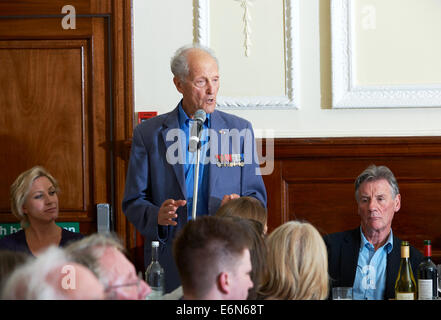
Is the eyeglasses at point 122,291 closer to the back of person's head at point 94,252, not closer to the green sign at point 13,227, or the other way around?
the back of person's head at point 94,252

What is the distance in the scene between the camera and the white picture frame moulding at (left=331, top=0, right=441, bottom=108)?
13.4ft

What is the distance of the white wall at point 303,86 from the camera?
411 cm

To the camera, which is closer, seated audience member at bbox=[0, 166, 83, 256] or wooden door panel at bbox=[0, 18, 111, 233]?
seated audience member at bbox=[0, 166, 83, 256]

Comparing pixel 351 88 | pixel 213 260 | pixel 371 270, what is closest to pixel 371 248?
pixel 371 270

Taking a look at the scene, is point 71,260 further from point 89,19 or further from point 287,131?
point 89,19

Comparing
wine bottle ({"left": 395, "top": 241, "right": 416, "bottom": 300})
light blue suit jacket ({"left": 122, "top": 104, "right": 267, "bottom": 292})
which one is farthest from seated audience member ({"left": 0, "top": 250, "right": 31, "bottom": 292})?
wine bottle ({"left": 395, "top": 241, "right": 416, "bottom": 300})

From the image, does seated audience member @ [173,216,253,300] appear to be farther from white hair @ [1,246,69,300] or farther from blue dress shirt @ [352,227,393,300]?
blue dress shirt @ [352,227,393,300]

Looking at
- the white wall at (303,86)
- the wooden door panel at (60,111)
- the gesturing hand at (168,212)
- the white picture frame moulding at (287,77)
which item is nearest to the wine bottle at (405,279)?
Answer: the gesturing hand at (168,212)

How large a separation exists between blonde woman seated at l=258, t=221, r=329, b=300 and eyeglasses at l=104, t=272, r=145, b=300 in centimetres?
64

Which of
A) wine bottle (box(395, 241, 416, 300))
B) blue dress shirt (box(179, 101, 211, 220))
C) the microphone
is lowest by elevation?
wine bottle (box(395, 241, 416, 300))

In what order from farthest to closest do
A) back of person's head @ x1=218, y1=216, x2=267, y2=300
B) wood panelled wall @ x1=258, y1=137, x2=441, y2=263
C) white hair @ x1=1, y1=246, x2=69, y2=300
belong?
wood panelled wall @ x1=258, y1=137, x2=441, y2=263 → back of person's head @ x1=218, y1=216, x2=267, y2=300 → white hair @ x1=1, y1=246, x2=69, y2=300

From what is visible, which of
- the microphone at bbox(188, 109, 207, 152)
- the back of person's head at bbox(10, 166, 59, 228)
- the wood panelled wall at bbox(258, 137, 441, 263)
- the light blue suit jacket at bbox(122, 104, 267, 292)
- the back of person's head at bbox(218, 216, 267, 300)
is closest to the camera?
the back of person's head at bbox(218, 216, 267, 300)
